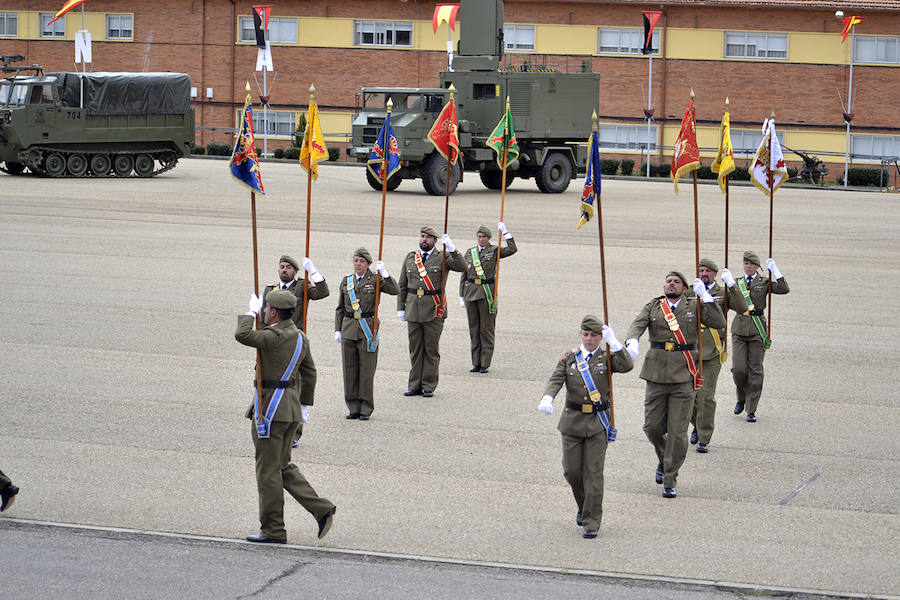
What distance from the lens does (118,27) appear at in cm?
5259

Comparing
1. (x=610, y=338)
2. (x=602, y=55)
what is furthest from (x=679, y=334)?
(x=602, y=55)

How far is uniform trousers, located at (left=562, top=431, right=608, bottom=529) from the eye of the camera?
29.1 ft

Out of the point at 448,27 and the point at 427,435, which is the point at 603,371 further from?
the point at 448,27

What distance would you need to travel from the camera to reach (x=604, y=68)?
164 feet

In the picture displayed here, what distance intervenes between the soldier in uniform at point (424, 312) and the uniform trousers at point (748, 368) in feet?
9.86

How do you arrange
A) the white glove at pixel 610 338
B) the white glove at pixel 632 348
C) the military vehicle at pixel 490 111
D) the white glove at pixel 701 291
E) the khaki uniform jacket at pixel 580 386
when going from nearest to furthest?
the khaki uniform jacket at pixel 580 386 < the white glove at pixel 610 338 < the white glove at pixel 632 348 < the white glove at pixel 701 291 < the military vehicle at pixel 490 111

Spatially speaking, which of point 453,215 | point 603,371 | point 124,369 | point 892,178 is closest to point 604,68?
point 892,178

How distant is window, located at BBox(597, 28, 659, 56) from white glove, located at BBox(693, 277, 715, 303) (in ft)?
133

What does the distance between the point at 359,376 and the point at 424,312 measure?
1406mm

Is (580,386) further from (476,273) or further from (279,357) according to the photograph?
(476,273)

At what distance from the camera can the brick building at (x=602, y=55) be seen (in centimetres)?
4900

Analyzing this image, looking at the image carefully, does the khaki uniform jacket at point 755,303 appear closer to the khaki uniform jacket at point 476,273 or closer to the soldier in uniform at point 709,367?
the soldier in uniform at point 709,367

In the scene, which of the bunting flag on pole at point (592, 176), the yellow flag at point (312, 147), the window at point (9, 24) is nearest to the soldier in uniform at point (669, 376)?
the bunting flag on pole at point (592, 176)

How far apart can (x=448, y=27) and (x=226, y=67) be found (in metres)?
9.10
